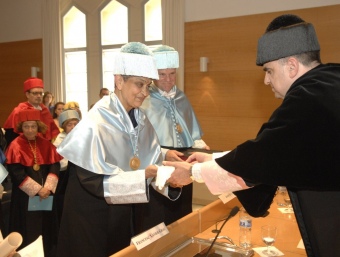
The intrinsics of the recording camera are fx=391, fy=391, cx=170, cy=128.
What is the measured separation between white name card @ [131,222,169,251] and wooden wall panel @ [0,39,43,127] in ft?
26.6

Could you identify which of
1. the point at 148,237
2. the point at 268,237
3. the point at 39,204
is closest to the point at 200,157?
the point at 268,237

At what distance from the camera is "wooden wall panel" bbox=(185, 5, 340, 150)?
6348 mm

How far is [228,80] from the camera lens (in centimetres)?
667

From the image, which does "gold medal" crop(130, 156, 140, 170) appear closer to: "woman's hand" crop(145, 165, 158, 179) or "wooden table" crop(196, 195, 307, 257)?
"woman's hand" crop(145, 165, 158, 179)

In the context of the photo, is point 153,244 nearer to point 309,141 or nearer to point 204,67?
point 309,141

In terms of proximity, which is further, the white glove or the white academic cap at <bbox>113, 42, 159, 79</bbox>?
the white academic cap at <bbox>113, 42, 159, 79</bbox>

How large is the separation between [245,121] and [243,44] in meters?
1.28

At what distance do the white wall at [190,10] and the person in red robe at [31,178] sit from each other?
384 centimetres

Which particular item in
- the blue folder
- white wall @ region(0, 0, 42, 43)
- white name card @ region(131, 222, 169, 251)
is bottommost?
the blue folder

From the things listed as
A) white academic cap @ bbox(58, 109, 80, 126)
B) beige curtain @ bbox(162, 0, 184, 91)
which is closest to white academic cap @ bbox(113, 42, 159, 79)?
white academic cap @ bbox(58, 109, 80, 126)

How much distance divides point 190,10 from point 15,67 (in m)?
5.04

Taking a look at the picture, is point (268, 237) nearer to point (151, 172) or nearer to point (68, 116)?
point (151, 172)

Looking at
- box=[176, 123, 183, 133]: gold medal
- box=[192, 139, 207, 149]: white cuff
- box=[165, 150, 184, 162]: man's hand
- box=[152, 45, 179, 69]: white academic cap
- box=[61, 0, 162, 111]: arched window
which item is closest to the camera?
box=[165, 150, 184, 162]: man's hand

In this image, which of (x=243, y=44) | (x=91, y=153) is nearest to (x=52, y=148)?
(x=91, y=153)
